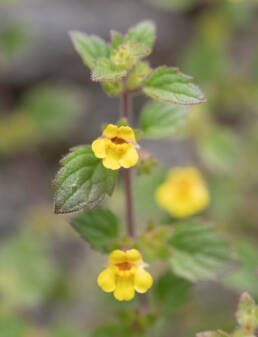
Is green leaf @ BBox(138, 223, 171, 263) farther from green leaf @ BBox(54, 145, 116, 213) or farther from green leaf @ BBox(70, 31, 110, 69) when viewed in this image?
green leaf @ BBox(70, 31, 110, 69)

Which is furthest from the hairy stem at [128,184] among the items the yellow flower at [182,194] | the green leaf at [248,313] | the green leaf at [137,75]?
the yellow flower at [182,194]

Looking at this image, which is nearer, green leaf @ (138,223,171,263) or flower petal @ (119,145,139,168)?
flower petal @ (119,145,139,168)

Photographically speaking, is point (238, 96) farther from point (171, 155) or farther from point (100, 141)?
point (100, 141)

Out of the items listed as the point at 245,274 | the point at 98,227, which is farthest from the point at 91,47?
the point at 245,274

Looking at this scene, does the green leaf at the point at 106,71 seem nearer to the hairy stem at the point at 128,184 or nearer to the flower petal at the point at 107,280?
the hairy stem at the point at 128,184

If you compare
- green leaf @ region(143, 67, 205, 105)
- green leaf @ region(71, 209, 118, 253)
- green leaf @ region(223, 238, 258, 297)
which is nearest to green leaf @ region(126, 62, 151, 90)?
green leaf @ region(143, 67, 205, 105)

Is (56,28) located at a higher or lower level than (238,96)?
higher

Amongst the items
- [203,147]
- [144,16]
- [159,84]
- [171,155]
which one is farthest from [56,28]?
[159,84]
